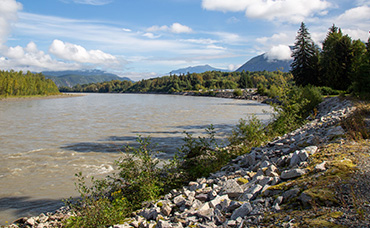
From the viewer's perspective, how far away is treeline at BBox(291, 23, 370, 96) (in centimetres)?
2578

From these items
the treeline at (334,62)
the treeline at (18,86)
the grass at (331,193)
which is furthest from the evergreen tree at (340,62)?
the treeline at (18,86)

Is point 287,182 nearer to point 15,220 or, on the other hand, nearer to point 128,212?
point 128,212

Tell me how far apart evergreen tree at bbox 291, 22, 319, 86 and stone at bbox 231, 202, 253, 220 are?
168ft

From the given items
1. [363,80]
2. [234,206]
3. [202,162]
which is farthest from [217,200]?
[363,80]

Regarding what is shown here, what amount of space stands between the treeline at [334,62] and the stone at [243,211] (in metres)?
21.4

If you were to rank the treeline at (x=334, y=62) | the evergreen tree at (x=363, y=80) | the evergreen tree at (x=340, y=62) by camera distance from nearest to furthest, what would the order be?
the evergreen tree at (x=363, y=80) → the treeline at (x=334, y=62) → the evergreen tree at (x=340, y=62)

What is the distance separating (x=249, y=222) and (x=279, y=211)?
0.57m

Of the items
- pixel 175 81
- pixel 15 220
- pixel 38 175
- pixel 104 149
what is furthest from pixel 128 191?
pixel 175 81

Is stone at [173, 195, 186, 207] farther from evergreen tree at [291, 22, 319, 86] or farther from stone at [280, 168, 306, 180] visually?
evergreen tree at [291, 22, 319, 86]

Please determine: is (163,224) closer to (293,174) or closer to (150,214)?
(150,214)

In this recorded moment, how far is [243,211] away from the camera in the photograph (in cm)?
485

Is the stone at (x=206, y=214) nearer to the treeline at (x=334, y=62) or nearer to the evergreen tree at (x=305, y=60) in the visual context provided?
the treeline at (x=334, y=62)

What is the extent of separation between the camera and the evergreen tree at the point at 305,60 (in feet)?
167

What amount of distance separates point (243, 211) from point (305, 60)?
52.5 m
